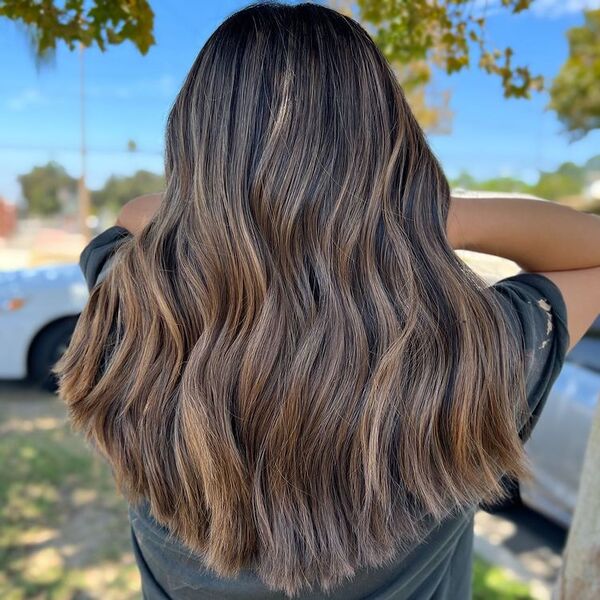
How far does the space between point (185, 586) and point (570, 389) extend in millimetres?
2518

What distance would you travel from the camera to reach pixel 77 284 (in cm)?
432

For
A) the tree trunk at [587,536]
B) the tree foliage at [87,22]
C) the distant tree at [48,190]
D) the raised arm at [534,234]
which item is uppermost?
the tree foliage at [87,22]

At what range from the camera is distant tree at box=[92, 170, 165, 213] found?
548 inches

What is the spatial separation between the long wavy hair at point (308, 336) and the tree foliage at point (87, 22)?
0.70m

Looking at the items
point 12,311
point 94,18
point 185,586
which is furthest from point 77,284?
point 185,586

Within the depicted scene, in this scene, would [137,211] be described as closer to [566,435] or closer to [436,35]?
[436,35]

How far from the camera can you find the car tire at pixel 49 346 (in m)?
4.29

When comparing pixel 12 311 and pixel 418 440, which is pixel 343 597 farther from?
pixel 12 311

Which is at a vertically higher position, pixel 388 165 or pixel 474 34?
pixel 474 34

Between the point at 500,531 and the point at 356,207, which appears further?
the point at 500,531

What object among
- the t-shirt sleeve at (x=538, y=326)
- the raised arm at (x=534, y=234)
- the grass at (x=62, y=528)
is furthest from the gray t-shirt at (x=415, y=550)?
the grass at (x=62, y=528)

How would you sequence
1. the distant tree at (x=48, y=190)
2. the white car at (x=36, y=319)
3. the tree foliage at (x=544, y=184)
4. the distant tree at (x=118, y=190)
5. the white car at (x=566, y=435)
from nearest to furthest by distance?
1. the white car at (x=566, y=435)
2. the white car at (x=36, y=319)
3. the tree foliage at (x=544, y=184)
4. the distant tree at (x=118, y=190)
5. the distant tree at (x=48, y=190)

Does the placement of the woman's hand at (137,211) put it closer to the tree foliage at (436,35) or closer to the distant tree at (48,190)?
the tree foliage at (436,35)

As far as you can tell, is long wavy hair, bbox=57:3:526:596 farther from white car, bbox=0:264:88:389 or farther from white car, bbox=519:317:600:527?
white car, bbox=0:264:88:389
